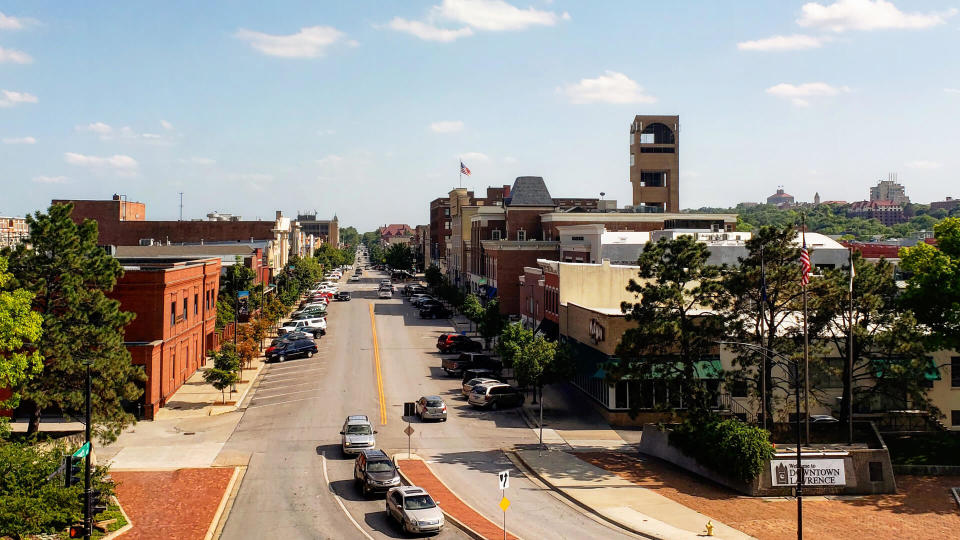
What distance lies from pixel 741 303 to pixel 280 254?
96.8m


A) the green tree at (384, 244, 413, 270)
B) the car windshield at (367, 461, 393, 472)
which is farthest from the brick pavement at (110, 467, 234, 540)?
the green tree at (384, 244, 413, 270)

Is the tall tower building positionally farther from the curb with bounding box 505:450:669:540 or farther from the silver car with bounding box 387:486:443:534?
the silver car with bounding box 387:486:443:534

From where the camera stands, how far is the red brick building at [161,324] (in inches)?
1763

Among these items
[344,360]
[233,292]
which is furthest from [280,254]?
[344,360]

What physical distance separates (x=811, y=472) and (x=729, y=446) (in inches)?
144

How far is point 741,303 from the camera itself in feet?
130

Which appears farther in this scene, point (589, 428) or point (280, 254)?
point (280, 254)

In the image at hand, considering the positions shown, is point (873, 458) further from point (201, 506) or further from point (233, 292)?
point (233, 292)

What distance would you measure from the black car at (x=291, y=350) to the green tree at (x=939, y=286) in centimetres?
4556

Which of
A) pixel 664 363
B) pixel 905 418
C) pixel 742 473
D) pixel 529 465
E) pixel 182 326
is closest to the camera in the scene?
pixel 742 473

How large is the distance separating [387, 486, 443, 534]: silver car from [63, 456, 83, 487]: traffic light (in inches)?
412

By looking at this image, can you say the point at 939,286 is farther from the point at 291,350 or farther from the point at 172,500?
the point at 291,350

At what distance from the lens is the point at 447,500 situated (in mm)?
30812

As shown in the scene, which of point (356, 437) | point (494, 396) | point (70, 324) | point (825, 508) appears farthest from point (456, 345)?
point (825, 508)
